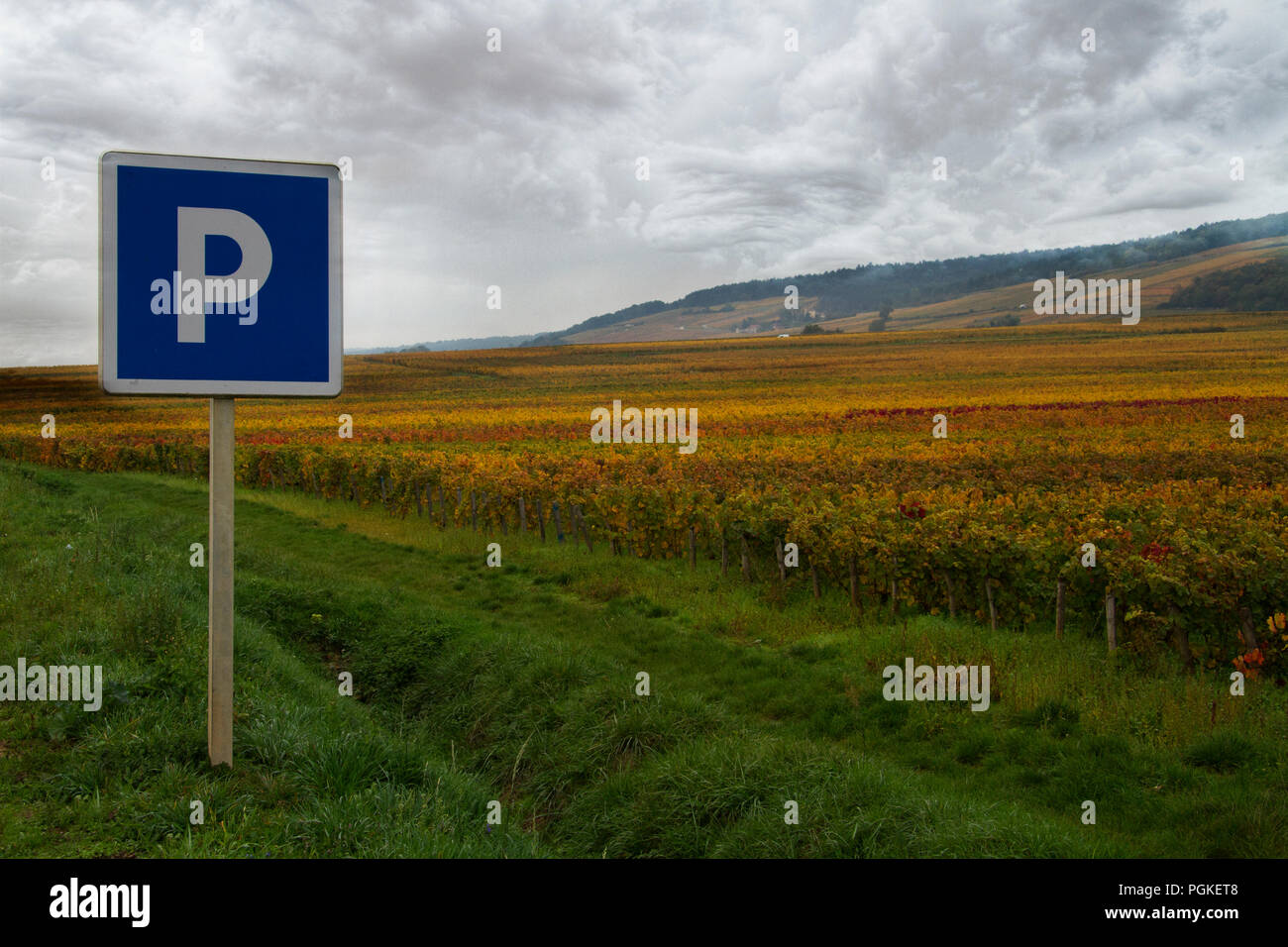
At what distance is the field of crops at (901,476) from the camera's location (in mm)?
10156

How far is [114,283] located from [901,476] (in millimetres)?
17748

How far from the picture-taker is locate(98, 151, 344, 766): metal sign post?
14.3 feet

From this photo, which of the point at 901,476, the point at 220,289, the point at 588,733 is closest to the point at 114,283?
the point at 220,289

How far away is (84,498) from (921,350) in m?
97.6

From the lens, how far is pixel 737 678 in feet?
32.8

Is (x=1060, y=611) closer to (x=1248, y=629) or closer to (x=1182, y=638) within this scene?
(x=1182, y=638)

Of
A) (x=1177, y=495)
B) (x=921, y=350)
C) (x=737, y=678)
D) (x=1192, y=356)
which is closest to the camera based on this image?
(x=737, y=678)

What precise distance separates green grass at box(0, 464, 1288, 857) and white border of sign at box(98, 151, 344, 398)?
85.2 inches

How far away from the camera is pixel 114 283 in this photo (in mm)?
4340

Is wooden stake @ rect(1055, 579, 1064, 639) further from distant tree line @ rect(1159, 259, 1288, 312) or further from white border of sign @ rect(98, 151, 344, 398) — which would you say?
distant tree line @ rect(1159, 259, 1288, 312)

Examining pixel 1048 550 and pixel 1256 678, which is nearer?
pixel 1256 678

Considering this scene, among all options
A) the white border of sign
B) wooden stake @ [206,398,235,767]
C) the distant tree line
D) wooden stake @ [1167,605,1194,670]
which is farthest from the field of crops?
the distant tree line
